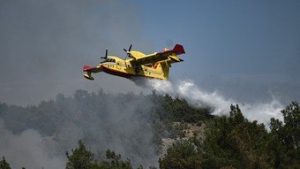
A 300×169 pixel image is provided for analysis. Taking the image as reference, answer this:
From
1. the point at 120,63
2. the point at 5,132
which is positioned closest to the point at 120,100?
the point at 5,132

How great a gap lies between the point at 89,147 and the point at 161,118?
26804 millimetres

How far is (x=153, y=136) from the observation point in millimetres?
153125

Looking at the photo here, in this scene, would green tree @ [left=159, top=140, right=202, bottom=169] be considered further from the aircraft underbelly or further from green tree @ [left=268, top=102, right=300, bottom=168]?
the aircraft underbelly

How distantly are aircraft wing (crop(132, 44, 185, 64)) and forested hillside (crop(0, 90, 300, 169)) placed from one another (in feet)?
26.3

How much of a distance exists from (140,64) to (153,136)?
3451 inches

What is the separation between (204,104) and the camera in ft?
253

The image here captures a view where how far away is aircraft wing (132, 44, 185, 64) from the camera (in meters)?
60.9

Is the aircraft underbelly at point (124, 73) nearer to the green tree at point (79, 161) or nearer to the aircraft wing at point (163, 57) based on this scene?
the aircraft wing at point (163, 57)

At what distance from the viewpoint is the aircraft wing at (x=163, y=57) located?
60.9 meters

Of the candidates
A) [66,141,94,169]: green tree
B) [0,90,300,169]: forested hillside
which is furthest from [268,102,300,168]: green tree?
[66,141,94,169]: green tree

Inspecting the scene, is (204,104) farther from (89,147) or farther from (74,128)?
(74,128)

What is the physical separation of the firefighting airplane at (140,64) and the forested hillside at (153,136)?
8.30 meters

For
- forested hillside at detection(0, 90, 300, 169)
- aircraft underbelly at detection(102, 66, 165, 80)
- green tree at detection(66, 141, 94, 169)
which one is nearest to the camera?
forested hillside at detection(0, 90, 300, 169)

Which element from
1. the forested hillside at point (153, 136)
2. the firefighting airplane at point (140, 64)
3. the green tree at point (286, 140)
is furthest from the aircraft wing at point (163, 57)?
the green tree at point (286, 140)
